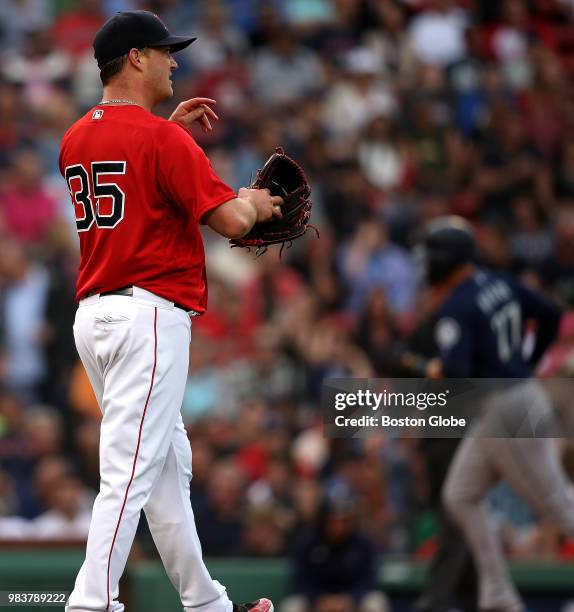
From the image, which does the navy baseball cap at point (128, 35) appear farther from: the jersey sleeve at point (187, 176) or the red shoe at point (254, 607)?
the red shoe at point (254, 607)

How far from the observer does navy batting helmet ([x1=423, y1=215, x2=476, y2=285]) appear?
6.75 meters

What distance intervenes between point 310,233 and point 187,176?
6.91 metres

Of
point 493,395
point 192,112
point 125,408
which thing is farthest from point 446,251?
point 125,408

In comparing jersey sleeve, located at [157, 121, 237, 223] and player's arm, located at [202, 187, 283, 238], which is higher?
jersey sleeve, located at [157, 121, 237, 223]

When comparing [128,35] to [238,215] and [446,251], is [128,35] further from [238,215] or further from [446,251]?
[446,251]

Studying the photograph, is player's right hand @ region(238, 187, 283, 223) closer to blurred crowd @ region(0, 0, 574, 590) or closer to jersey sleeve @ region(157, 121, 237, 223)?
jersey sleeve @ region(157, 121, 237, 223)

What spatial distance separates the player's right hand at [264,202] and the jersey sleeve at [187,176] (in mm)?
164

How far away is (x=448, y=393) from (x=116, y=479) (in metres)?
2.30

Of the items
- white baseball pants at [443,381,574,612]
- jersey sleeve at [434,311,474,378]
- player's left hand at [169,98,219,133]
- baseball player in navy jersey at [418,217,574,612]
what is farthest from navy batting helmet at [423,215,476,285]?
player's left hand at [169,98,219,133]

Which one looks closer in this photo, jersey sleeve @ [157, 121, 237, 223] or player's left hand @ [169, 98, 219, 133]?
jersey sleeve @ [157, 121, 237, 223]

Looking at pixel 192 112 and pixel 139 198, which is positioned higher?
pixel 192 112

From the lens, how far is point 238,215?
432 cm

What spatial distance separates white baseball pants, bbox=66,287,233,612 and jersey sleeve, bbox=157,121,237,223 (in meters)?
0.36

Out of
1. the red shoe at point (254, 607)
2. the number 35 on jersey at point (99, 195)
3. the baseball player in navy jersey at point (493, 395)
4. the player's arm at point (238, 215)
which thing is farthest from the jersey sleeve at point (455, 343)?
the number 35 on jersey at point (99, 195)
